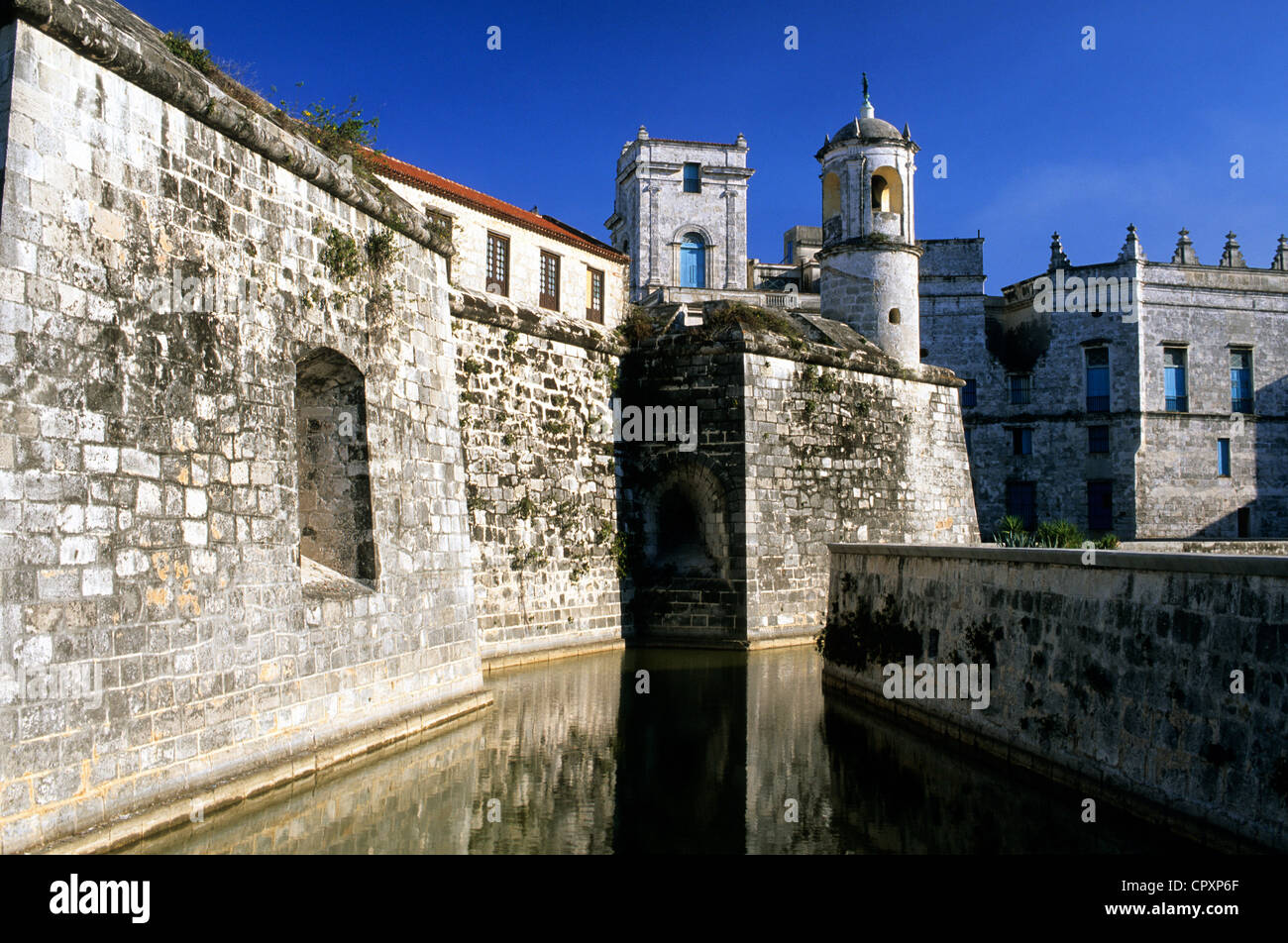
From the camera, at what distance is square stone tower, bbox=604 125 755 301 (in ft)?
133

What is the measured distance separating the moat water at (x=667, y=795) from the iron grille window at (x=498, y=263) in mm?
12267

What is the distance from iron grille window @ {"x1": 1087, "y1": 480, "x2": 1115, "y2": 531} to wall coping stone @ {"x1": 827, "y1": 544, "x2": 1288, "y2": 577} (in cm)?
2300

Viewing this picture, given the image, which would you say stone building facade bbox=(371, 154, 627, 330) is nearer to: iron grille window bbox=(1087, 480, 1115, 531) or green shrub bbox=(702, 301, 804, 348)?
green shrub bbox=(702, 301, 804, 348)

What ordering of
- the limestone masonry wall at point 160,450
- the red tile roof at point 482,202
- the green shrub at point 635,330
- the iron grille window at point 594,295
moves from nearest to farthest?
the limestone masonry wall at point 160,450 < the green shrub at point 635,330 < the red tile roof at point 482,202 < the iron grille window at point 594,295

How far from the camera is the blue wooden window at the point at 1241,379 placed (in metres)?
32.0

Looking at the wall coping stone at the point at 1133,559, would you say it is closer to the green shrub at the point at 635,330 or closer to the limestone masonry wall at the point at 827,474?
the limestone masonry wall at the point at 827,474

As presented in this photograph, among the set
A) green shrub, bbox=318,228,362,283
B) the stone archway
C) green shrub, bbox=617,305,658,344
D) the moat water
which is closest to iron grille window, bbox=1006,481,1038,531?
the stone archway

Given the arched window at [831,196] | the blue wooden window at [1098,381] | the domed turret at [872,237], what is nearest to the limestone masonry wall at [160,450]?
the domed turret at [872,237]

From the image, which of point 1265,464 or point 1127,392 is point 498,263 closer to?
point 1127,392
